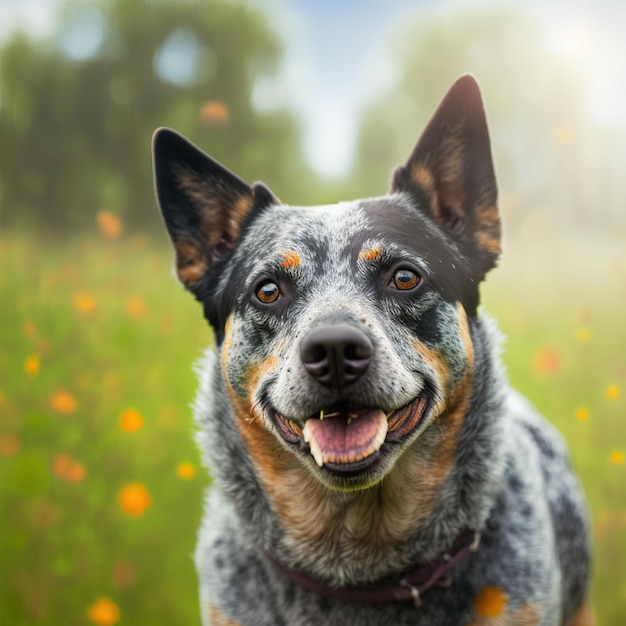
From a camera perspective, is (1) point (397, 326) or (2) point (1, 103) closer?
(1) point (397, 326)

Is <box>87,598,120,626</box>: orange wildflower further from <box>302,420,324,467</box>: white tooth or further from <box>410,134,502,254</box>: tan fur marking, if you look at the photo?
<box>410,134,502,254</box>: tan fur marking

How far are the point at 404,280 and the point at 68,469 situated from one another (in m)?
3.27

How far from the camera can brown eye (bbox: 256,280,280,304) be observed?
8.94ft

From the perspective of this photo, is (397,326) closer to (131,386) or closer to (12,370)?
(131,386)

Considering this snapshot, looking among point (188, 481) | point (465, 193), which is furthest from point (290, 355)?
point (188, 481)

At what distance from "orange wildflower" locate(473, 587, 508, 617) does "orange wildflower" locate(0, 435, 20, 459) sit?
3.56m

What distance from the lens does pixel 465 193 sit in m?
3.00

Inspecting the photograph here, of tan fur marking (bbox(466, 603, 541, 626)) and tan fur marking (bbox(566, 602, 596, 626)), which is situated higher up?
tan fur marking (bbox(466, 603, 541, 626))

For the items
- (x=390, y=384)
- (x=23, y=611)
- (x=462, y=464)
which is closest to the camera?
(x=390, y=384)

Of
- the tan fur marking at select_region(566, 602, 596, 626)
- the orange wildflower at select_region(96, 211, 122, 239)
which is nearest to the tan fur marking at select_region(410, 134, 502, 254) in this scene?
the tan fur marking at select_region(566, 602, 596, 626)

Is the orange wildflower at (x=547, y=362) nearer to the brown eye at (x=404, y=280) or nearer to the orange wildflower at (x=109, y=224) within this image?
the brown eye at (x=404, y=280)

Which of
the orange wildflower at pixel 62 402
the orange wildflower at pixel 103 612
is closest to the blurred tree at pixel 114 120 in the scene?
the orange wildflower at pixel 62 402

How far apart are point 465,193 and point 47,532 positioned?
3.60 m

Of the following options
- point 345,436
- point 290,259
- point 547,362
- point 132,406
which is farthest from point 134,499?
point 547,362
